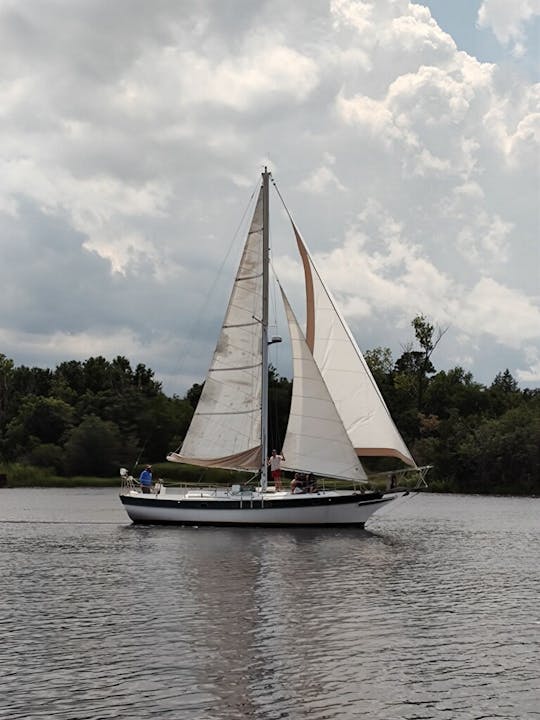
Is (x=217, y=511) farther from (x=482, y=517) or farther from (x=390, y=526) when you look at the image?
(x=482, y=517)

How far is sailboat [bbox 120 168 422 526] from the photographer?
1908 inches

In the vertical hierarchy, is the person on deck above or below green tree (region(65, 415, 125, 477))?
below

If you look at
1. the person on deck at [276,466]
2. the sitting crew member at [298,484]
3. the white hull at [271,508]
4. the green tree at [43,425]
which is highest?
the green tree at [43,425]

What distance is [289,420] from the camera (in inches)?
1930

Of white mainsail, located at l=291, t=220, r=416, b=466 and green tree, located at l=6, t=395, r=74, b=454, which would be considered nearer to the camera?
white mainsail, located at l=291, t=220, r=416, b=466

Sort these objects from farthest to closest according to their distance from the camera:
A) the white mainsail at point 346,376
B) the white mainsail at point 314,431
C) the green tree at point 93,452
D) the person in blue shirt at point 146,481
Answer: the green tree at point 93,452
the person in blue shirt at point 146,481
the white mainsail at point 346,376
the white mainsail at point 314,431

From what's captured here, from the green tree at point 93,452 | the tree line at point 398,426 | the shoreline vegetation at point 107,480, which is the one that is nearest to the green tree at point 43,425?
the tree line at point 398,426

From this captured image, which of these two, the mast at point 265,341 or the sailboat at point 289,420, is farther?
the mast at point 265,341

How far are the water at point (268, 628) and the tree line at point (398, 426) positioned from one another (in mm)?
53656

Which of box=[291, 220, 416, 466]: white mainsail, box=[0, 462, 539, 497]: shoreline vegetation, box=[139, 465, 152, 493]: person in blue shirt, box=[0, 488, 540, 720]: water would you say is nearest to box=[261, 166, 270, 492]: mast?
box=[291, 220, 416, 466]: white mainsail

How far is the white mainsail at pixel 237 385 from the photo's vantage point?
169 feet

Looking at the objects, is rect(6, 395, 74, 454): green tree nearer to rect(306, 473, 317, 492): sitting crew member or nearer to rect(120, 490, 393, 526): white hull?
rect(120, 490, 393, 526): white hull

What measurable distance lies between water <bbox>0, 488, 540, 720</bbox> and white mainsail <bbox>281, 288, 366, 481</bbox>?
Answer: 3.42 metres

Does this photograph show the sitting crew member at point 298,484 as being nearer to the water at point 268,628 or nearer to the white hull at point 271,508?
the white hull at point 271,508
